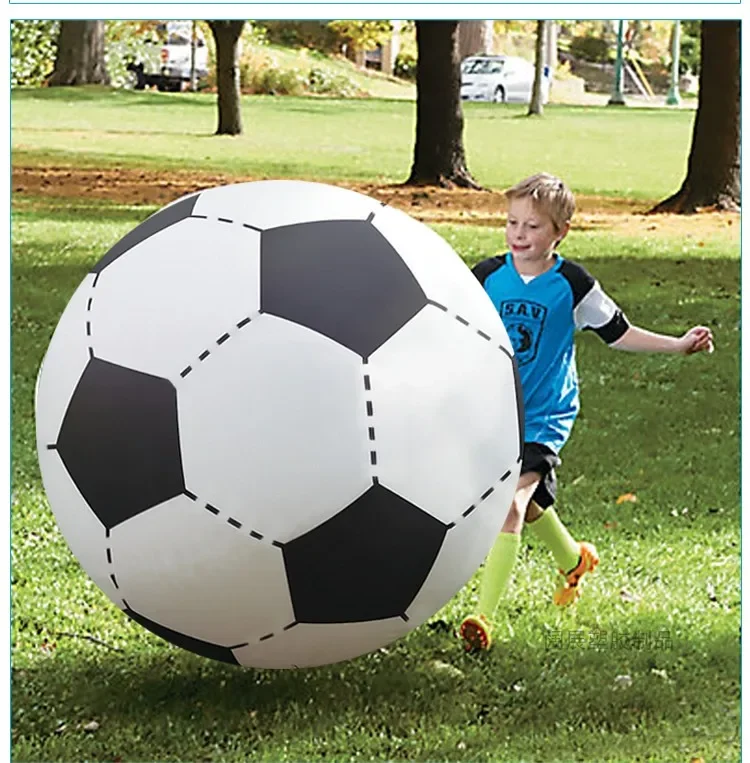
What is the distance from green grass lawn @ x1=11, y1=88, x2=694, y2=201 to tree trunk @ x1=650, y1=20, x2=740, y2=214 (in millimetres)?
1796

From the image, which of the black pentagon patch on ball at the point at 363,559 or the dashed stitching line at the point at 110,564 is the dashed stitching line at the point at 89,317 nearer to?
the dashed stitching line at the point at 110,564

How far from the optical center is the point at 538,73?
68.0 feet

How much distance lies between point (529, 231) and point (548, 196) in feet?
0.48

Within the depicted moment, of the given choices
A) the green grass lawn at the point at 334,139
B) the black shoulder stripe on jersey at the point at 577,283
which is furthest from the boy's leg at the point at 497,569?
the green grass lawn at the point at 334,139

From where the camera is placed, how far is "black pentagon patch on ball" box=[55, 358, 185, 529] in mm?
3916

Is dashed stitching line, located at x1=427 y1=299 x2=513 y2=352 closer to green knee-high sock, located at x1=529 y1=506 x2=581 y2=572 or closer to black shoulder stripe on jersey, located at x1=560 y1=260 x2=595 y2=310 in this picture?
black shoulder stripe on jersey, located at x1=560 y1=260 x2=595 y2=310

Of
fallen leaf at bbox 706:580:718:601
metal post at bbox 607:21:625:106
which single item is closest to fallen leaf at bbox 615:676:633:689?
fallen leaf at bbox 706:580:718:601

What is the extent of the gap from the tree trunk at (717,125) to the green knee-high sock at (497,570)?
9.46m

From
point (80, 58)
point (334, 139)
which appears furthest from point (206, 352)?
point (80, 58)

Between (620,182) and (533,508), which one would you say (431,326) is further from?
(620,182)

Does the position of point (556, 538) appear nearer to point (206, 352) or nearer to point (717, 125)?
point (206, 352)

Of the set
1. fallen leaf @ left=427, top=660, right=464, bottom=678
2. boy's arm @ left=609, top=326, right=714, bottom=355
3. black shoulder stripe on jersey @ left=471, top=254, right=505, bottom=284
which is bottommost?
fallen leaf @ left=427, top=660, right=464, bottom=678

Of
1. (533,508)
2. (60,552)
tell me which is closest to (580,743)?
(533,508)

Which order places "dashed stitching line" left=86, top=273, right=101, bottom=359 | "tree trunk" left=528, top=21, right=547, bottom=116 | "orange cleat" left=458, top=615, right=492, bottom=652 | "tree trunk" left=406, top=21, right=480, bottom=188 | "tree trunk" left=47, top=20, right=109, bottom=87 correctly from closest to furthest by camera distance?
"dashed stitching line" left=86, top=273, right=101, bottom=359
"orange cleat" left=458, top=615, right=492, bottom=652
"tree trunk" left=406, top=21, right=480, bottom=188
"tree trunk" left=528, top=21, right=547, bottom=116
"tree trunk" left=47, top=20, right=109, bottom=87
